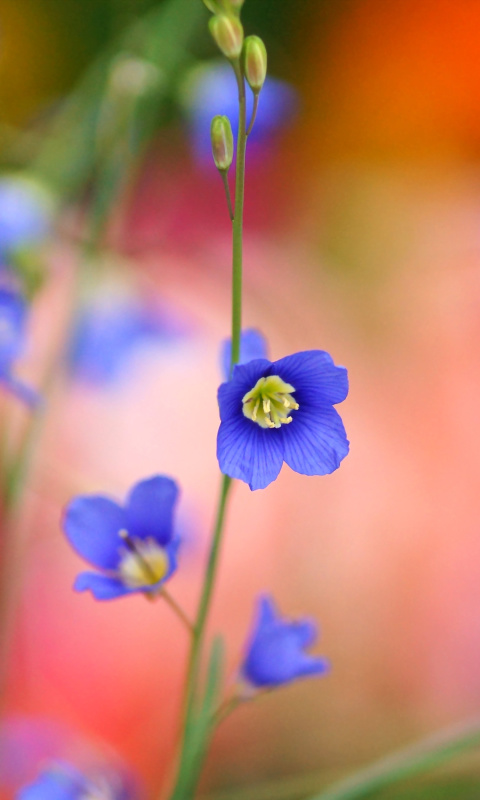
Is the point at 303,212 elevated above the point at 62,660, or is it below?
above

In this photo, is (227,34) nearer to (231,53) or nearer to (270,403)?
(231,53)

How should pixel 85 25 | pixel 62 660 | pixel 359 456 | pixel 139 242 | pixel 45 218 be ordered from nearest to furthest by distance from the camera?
pixel 45 218, pixel 62 660, pixel 359 456, pixel 139 242, pixel 85 25

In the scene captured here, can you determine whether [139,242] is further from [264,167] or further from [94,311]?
[94,311]

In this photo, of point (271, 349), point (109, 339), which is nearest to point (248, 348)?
point (109, 339)

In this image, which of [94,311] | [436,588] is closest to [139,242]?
[94,311]

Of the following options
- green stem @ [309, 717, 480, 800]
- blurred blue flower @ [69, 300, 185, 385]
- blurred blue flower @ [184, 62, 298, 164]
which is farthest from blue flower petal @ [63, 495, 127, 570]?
blurred blue flower @ [184, 62, 298, 164]

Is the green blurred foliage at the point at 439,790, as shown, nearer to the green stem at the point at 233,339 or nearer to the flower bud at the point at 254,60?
the green stem at the point at 233,339

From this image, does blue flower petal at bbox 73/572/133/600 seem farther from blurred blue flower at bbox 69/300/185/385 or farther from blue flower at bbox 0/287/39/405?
blurred blue flower at bbox 69/300/185/385

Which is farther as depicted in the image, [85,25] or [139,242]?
[85,25]
